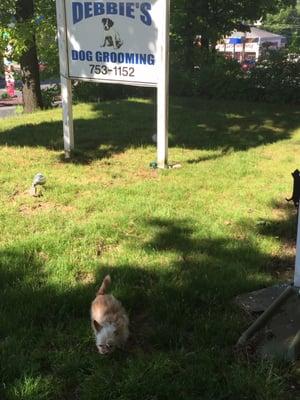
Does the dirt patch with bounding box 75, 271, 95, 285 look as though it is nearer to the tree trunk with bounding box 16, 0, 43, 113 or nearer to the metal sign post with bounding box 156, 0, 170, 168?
the metal sign post with bounding box 156, 0, 170, 168

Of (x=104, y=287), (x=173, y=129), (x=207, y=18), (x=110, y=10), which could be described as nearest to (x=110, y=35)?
(x=110, y=10)

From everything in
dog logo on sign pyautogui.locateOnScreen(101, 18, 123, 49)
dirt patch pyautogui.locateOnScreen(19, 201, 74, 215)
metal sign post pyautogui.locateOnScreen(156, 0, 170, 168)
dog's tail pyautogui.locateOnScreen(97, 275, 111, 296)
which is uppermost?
dog logo on sign pyautogui.locateOnScreen(101, 18, 123, 49)

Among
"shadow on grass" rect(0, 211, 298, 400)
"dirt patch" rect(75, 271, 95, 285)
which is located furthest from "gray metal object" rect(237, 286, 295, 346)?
"dirt patch" rect(75, 271, 95, 285)

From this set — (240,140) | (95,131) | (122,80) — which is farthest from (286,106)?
(122,80)

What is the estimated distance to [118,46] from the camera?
24.6 feet

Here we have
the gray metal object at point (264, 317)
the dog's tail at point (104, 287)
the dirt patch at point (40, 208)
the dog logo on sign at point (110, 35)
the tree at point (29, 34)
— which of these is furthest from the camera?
the tree at point (29, 34)

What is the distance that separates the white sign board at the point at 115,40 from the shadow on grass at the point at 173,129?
1.32 metres

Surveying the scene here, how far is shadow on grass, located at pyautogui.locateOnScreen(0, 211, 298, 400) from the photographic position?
9.83 ft

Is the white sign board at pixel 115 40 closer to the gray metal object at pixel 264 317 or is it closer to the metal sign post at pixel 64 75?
the metal sign post at pixel 64 75

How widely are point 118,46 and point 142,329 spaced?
4.97 metres

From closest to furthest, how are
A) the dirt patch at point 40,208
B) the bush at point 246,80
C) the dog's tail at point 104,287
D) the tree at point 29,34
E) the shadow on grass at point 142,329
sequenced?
the shadow on grass at point 142,329 → the dog's tail at point 104,287 → the dirt patch at point 40,208 → the tree at point 29,34 → the bush at point 246,80

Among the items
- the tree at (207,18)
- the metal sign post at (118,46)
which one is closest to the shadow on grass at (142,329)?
the metal sign post at (118,46)

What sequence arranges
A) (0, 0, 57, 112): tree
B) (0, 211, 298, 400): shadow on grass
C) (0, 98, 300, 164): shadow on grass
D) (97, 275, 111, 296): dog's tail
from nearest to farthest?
(0, 211, 298, 400): shadow on grass < (97, 275, 111, 296): dog's tail < (0, 0, 57, 112): tree < (0, 98, 300, 164): shadow on grass

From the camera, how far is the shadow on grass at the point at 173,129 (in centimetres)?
905
